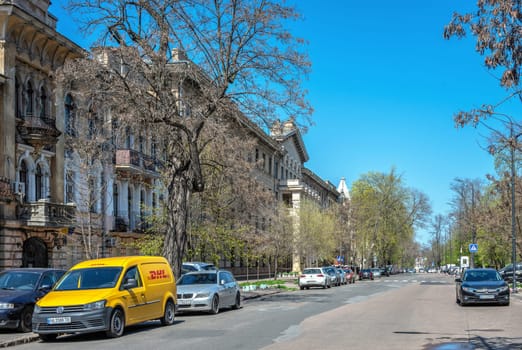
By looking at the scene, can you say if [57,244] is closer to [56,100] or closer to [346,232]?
[56,100]

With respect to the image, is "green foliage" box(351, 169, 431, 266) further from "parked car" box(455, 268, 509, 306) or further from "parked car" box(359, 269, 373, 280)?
"parked car" box(455, 268, 509, 306)

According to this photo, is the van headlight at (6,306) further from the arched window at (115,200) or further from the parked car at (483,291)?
the arched window at (115,200)

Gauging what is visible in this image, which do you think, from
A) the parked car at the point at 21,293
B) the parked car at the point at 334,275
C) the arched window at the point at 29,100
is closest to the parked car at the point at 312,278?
the parked car at the point at 334,275

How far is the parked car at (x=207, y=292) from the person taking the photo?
22719 millimetres

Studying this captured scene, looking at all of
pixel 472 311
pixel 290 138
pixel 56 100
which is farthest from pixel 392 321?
pixel 290 138

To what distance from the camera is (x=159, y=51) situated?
26422 mm

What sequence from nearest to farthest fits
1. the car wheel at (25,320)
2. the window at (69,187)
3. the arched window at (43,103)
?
the car wheel at (25,320), the arched window at (43,103), the window at (69,187)

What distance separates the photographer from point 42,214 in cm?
3145

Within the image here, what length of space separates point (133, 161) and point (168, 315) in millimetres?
23347

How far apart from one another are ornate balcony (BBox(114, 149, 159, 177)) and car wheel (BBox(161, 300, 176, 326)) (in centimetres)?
2159

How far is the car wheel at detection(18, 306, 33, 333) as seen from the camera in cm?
1756

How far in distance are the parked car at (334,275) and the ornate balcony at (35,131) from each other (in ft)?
78.4

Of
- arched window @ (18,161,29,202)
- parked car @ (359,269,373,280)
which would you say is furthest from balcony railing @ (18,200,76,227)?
parked car @ (359,269,373,280)

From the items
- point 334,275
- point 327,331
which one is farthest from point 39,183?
point 334,275
